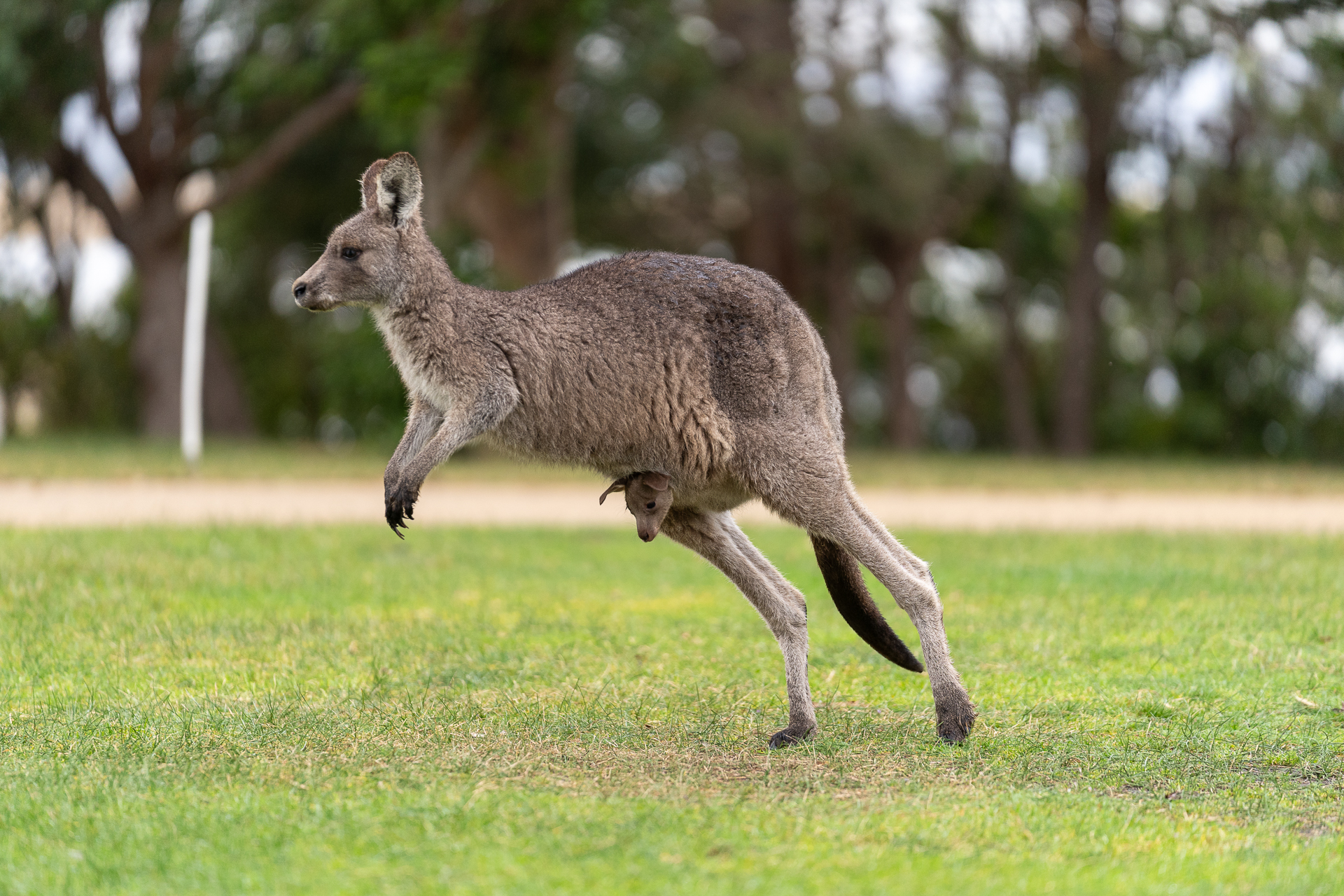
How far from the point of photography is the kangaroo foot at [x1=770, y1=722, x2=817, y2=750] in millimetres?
6070

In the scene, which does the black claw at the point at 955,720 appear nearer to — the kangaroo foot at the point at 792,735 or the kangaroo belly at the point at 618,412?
the kangaroo foot at the point at 792,735

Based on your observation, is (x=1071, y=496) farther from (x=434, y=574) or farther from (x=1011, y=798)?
(x=1011, y=798)

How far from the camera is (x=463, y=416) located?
19.4 ft

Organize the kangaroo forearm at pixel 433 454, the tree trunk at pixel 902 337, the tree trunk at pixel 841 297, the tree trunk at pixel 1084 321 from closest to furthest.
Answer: the kangaroo forearm at pixel 433 454 → the tree trunk at pixel 1084 321 → the tree trunk at pixel 841 297 → the tree trunk at pixel 902 337

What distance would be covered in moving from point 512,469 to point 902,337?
11256mm

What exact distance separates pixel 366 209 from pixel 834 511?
2.15 meters

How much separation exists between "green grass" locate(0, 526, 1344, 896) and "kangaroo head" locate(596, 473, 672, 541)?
0.80m

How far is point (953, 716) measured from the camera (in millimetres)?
6020

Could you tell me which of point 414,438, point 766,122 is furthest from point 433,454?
point 766,122

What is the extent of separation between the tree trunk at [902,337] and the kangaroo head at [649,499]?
23773 millimetres

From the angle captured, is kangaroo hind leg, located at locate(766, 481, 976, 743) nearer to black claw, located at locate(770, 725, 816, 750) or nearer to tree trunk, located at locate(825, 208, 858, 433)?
black claw, located at locate(770, 725, 816, 750)

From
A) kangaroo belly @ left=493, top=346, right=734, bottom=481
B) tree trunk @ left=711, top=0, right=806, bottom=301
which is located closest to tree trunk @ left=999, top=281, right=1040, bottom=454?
tree trunk @ left=711, top=0, right=806, bottom=301

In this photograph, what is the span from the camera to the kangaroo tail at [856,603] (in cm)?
651

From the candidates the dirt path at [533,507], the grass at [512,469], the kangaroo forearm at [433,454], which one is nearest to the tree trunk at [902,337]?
the grass at [512,469]
